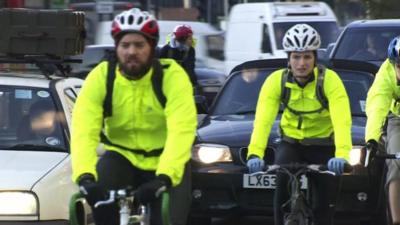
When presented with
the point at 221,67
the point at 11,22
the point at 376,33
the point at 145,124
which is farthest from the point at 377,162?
the point at 221,67

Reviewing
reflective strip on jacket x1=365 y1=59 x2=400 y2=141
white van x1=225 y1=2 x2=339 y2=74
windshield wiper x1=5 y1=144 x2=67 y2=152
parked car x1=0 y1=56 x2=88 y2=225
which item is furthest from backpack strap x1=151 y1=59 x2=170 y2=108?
white van x1=225 y1=2 x2=339 y2=74

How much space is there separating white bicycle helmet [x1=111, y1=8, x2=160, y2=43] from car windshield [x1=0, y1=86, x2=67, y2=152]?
9.57 ft

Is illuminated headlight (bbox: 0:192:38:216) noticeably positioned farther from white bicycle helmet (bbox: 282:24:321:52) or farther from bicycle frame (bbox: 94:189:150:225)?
bicycle frame (bbox: 94:189:150:225)

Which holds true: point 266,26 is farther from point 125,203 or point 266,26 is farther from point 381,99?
point 125,203

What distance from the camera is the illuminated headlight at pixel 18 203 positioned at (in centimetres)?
766

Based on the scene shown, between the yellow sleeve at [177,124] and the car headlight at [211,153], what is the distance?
146 inches

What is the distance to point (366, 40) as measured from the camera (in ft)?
52.9

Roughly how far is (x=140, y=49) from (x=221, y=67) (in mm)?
21297

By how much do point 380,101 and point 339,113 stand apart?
73cm

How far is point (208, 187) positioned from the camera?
31.1ft

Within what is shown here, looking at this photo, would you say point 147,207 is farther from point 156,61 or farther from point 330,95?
point 330,95

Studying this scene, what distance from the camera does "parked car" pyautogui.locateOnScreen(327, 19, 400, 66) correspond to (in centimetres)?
1583

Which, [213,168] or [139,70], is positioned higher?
[139,70]

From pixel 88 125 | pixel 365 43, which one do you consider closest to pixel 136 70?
pixel 88 125
